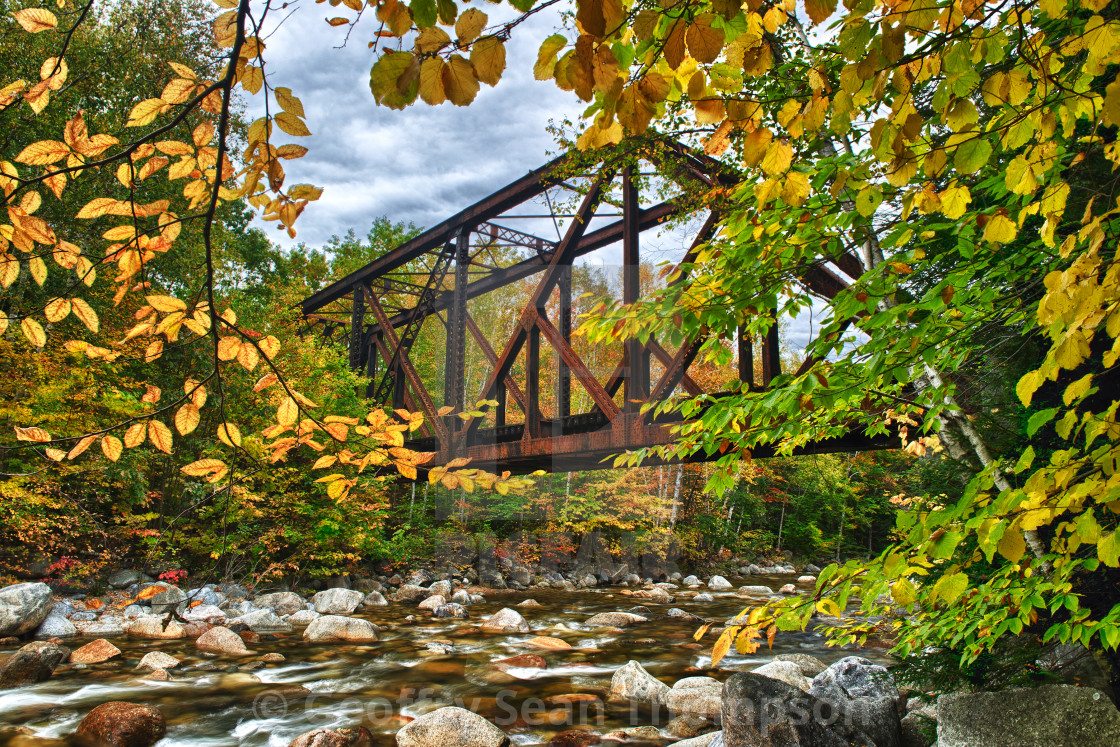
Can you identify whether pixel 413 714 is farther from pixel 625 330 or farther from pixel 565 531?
pixel 565 531

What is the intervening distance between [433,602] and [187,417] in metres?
11.7

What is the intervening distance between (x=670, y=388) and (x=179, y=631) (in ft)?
26.3

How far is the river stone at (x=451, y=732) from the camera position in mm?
4812

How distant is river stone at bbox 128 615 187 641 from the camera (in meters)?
8.48

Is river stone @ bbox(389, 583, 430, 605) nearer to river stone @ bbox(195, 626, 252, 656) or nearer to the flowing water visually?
the flowing water

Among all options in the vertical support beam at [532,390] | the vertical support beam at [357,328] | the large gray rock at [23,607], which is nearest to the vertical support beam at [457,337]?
the vertical support beam at [532,390]

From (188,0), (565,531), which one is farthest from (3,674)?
(188,0)

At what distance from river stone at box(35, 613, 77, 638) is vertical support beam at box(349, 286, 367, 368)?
9.64m

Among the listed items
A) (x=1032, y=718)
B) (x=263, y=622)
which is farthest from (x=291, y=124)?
(x=263, y=622)

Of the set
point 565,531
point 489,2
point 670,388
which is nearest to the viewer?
point 489,2

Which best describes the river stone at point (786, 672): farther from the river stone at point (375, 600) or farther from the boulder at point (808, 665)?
the river stone at point (375, 600)

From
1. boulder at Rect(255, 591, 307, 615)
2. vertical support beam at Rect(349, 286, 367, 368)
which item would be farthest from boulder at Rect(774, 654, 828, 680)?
vertical support beam at Rect(349, 286, 367, 368)

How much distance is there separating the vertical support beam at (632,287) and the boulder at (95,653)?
744cm

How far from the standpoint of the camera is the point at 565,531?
19625mm
